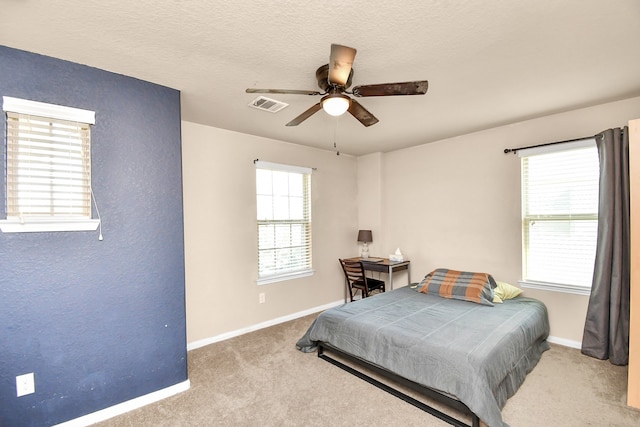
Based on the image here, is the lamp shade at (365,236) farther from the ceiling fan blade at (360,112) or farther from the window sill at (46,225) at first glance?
the window sill at (46,225)

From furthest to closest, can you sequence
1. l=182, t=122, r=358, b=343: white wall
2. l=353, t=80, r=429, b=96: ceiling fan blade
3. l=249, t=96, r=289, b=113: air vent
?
l=182, t=122, r=358, b=343: white wall < l=249, t=96, r=289, b=113: air vent < l=353, t=80, r=429, b=96: ceiling fan blade

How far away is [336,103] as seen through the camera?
1907 millimetres

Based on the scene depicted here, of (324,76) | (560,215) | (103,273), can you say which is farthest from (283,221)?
(560,215)

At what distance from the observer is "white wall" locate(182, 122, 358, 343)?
10.9ft

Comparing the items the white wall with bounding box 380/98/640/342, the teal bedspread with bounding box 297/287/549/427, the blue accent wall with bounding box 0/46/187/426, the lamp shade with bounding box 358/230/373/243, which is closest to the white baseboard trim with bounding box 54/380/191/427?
the blue accent wall with bounding box 0/46/187/426

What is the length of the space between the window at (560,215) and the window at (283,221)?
2.71 m

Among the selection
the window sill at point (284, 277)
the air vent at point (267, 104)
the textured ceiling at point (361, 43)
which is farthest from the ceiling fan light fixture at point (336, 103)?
the window sill at point (284, 277)

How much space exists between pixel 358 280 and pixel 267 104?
9.07ft

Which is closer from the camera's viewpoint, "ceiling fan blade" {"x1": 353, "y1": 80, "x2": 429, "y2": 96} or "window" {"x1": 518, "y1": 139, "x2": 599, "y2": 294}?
"ceiling fan blade" {"x1": 353, "y1": 80, "x2": 429, "y2": 96}

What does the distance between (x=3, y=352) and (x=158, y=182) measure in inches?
53.9

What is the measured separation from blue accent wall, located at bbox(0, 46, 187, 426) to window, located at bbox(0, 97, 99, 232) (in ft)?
0.17

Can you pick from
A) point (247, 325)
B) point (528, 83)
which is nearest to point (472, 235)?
point (528, 83)

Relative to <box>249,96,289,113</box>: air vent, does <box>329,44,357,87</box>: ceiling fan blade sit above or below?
below

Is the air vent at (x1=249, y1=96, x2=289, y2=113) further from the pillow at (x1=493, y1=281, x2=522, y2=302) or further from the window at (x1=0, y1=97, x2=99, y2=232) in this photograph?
the pillow at (x1=493, y1=281, x2=522, y2=302)
